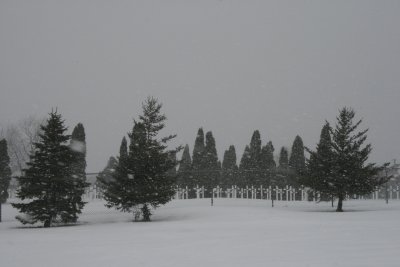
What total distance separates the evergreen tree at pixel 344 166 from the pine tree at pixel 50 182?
36.1 feet

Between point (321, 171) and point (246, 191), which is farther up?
point (321, 171)

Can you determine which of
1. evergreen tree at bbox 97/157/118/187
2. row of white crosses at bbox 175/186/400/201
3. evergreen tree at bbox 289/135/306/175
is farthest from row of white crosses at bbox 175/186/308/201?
evergreen tree at bbox 97/157/118/187

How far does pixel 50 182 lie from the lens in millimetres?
16641

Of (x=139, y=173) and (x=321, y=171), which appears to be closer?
(x=139, y=173)

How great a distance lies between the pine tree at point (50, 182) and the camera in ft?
53.6

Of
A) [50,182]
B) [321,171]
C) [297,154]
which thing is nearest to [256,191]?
[297,154]

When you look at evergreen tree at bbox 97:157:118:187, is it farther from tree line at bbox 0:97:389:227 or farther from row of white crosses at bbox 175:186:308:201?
row of white crosses at bbox 175:186:308:201

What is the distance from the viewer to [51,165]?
16750mm

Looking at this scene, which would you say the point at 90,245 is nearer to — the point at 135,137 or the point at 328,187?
the point at 135,137

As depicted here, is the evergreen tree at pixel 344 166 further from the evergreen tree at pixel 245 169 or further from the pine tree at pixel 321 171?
the evergreen tree at pixel 245 169

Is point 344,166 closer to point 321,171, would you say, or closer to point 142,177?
point 321,171

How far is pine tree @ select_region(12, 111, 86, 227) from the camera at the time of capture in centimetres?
1634

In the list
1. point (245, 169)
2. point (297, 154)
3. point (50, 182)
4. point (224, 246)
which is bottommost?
point (224, 246)

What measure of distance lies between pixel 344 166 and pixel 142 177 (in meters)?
9.31
